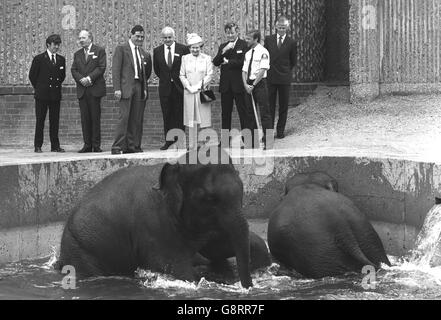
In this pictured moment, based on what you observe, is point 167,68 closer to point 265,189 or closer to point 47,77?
point 47,77

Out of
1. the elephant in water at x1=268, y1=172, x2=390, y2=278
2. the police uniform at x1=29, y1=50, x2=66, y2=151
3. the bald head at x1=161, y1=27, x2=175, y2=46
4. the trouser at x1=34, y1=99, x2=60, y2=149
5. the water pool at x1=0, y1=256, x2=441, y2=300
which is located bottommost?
the water pool at x1=0, y1=256, x2=441, y2=300

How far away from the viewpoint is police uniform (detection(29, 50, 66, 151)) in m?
17.8

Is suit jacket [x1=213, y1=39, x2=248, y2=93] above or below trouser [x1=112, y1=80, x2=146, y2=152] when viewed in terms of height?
above

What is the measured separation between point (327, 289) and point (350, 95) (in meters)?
10.6

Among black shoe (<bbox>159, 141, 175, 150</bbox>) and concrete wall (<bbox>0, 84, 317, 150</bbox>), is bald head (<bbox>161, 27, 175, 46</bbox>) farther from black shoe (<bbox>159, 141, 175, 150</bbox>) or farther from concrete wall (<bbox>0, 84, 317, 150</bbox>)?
concrete wall (<bbox>0, 84, 317, 150</bbox>)

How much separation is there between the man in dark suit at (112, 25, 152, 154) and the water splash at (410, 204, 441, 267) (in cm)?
588

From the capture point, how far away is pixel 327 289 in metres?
10.4

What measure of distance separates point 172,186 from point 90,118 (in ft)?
25.7

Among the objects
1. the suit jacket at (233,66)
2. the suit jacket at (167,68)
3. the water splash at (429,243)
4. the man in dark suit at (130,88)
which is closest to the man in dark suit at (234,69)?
the suit jacket at (233,66)

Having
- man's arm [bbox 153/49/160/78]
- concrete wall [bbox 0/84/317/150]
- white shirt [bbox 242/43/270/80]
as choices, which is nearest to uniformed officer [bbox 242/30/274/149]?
white shirt [bbox 242/43/270/80]

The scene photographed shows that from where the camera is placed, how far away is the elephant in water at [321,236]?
10773mm

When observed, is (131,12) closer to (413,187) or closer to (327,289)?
(413,187)

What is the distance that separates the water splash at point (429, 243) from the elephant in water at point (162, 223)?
1670 mm

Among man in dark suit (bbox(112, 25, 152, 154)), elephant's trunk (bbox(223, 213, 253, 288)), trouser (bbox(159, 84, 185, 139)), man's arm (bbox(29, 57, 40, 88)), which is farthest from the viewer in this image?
trouser (bbox(159, 84, 185, 139))
